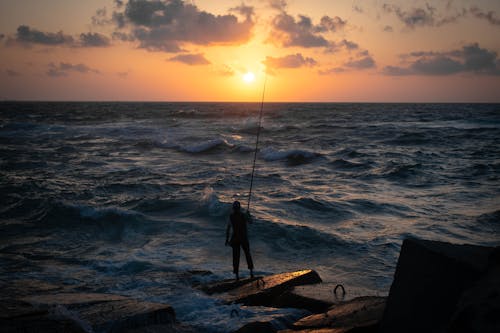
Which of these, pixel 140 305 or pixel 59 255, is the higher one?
pixel 140 305

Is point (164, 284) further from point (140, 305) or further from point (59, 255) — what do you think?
point (59, 255)

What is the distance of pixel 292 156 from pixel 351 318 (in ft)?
64.7

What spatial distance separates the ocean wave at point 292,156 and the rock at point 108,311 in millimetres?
17570

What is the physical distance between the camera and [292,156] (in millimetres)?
23547

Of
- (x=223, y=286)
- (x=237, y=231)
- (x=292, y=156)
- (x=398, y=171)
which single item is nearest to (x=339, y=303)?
(x=223, y=286)

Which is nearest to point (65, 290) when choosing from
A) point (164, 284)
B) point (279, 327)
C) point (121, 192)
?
point (164, 284)

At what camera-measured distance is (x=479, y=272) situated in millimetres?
3033

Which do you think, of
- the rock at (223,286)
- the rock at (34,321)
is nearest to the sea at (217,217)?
the rock at (223,286)

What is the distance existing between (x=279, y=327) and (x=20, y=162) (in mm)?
20199

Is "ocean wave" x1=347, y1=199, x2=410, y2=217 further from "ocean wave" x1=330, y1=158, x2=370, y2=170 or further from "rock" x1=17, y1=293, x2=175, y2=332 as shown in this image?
"rock" x1=17, y1=293, x2=175, y2=332

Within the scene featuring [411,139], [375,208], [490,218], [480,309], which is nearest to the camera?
[480,309]

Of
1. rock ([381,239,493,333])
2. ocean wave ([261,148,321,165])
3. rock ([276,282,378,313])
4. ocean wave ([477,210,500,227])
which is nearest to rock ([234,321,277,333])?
rock ([276,282,378,313])

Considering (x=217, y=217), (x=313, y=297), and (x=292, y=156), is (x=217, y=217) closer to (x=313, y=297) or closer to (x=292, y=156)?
(x=313, y=297)

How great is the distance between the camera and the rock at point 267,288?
5.40 m
